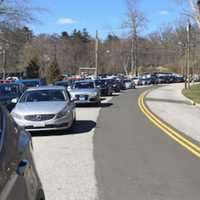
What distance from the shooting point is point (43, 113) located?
16031 mm

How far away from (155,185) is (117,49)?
127 metres

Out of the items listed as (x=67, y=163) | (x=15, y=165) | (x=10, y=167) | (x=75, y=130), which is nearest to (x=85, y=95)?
(x=75, y=130)

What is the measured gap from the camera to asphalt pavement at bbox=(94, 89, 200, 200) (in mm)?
7910

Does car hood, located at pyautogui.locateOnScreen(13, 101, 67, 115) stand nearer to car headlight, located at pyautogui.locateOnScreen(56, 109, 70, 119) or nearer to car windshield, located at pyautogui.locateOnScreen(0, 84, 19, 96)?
car headlight, located at pyautogui.locateOnScreen(56, 109, 70, 119)

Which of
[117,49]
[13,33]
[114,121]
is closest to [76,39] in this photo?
[117,49]

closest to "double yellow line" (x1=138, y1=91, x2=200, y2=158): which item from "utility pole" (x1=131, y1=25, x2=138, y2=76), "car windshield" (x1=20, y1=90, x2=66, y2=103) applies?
"car windshield" (x1=20, y1=90, x2=66, y2=103)

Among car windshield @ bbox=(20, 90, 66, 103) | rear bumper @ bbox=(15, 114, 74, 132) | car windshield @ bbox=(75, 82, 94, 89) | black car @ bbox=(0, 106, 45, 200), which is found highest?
black car @ bbox=(0, 106, 45, 200)

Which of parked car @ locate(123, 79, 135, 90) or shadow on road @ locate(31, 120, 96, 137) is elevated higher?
shadow on road @ locate(31, 120, 96, 137)

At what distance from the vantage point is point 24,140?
437cm

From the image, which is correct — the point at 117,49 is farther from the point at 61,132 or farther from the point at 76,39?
the point at 61,132

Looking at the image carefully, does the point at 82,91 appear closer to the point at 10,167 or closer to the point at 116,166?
the point at 116,166

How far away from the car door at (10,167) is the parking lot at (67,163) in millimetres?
3666

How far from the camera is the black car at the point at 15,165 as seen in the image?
11.3 feet

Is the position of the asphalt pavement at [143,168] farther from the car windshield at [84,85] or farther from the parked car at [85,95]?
the car windshield at [84,85]
